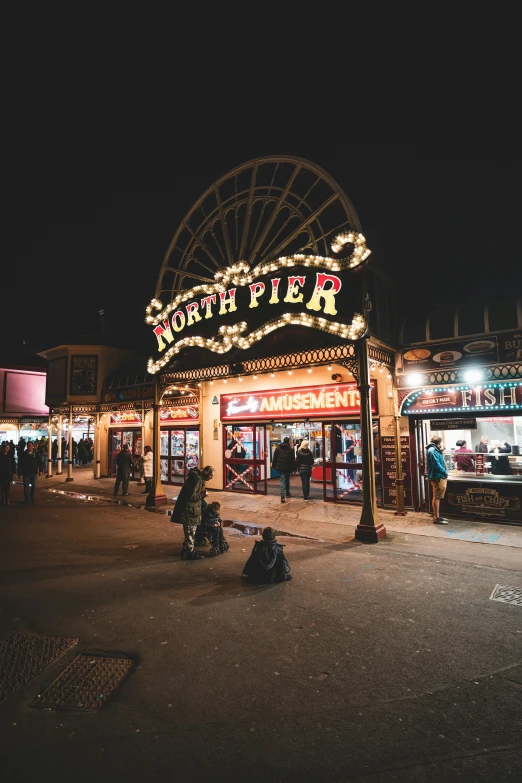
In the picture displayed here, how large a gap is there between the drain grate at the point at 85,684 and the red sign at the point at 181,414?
41.9ft

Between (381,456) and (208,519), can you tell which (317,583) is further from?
(381,456)

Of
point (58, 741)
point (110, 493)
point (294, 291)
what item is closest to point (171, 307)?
point (294, 291)

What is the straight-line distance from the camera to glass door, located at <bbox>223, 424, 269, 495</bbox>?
48.5ft

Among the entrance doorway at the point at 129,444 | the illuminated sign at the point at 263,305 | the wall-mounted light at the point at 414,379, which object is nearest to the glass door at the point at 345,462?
the wall-mounted light at the point at 414,379

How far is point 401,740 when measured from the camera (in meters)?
3.10

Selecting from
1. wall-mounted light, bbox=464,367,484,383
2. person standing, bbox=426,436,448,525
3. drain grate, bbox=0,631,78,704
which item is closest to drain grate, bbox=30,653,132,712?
drain grate, bbox=0,631,78,704

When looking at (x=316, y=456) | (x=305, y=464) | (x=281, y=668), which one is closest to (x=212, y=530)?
(x=281, y=668)

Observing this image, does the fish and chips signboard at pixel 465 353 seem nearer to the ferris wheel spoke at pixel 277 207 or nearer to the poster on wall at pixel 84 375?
the ferris wheel spoke at pixel 277 207

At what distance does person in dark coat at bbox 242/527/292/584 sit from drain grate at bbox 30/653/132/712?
2.46 metres

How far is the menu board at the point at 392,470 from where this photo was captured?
37.2 feet

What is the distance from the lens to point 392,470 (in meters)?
11.5

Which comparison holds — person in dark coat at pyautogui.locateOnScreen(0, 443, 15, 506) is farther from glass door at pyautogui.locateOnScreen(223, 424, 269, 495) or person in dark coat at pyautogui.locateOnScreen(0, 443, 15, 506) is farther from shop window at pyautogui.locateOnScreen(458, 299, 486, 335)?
shop window at pyautogui.locateOnScreen(458, 299, 486, 335)

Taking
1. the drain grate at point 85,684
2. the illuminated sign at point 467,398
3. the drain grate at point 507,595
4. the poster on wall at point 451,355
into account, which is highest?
the poster on wall at point 451,355

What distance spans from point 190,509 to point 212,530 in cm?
74
